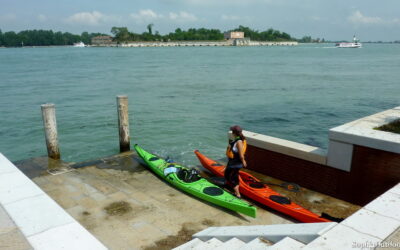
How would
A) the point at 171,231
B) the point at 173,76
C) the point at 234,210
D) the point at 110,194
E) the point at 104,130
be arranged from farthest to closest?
the point at 173,76 < the point at 104,130 < the point at 110,194 < the point at 234,210 < the point at 171,231

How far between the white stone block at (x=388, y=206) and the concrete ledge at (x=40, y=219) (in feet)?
12.0

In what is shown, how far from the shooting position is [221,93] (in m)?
32.3

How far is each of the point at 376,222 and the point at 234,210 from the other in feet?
12.5

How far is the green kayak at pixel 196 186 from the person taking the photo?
740 centimetres

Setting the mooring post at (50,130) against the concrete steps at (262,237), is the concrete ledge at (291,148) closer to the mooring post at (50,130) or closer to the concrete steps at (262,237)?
the concrete steps at (262,237)

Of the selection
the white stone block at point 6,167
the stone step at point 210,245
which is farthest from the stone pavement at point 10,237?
the stone step at point 210,245

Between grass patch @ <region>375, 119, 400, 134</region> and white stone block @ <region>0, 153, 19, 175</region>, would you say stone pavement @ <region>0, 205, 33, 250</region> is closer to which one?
white stone block @ <region>0, 153, 19, 175</region>

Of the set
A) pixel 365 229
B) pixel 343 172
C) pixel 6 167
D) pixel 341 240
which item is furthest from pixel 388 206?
pixel 6 167

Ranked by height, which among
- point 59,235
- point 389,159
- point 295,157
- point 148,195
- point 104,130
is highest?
point 59,235

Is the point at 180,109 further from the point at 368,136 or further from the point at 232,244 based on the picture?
the point at 232,244

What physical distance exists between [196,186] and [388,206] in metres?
4.88

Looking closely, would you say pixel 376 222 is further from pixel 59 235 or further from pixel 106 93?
pixel 106 93

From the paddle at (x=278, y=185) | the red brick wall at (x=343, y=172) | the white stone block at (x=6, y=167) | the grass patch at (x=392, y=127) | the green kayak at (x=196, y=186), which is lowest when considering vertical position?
the paddle at (x=278, y=185)

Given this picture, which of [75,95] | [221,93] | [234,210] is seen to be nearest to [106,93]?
[75,95]
